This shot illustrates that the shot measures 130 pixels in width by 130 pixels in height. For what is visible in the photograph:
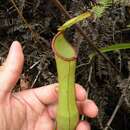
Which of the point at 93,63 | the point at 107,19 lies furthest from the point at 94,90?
the point at 107,19

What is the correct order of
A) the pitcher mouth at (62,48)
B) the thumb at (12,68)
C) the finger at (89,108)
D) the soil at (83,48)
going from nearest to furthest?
the pitcher mouth at (62,48)
the thumb at (12,68)
the finger at (89,108)
the soil at (83,48)

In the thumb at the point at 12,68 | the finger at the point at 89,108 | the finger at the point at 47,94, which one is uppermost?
the thumb at the point at 12,68

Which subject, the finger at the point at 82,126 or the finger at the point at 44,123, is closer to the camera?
the finger at the point at 82,126

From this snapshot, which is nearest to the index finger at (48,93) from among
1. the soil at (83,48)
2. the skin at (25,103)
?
the skin at (25,103)

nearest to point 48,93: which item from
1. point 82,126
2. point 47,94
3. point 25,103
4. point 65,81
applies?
point 47,94

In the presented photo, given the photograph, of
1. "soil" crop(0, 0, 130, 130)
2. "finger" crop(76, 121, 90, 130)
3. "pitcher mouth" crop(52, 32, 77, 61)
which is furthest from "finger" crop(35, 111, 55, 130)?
"pitcher mouth" crop(52, 32, 77, 61)

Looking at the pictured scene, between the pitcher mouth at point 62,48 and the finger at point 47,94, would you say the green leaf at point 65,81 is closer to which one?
the pitcher mouth at point 62,48
